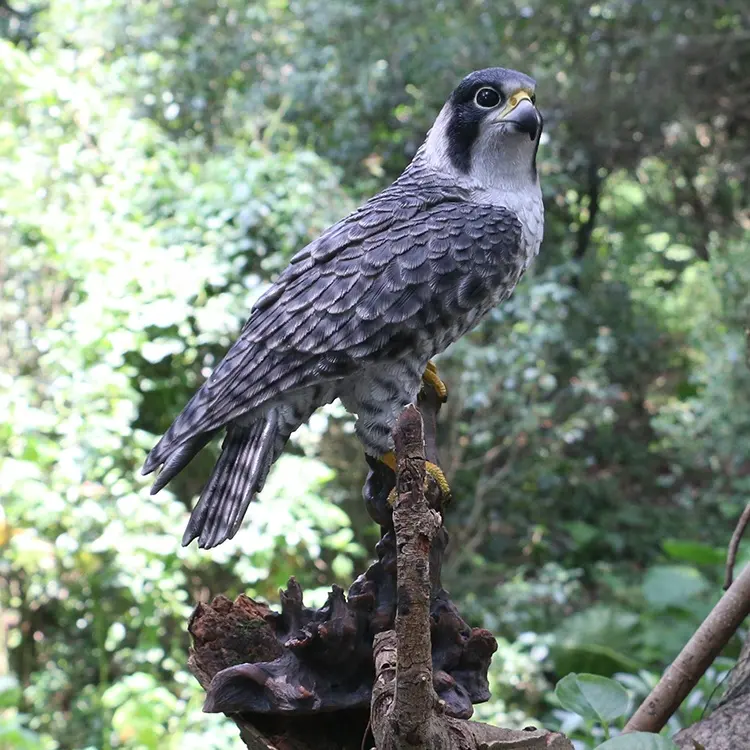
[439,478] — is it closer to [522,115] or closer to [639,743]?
[639,743]

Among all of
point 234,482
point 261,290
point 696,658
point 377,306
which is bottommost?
point 696,658

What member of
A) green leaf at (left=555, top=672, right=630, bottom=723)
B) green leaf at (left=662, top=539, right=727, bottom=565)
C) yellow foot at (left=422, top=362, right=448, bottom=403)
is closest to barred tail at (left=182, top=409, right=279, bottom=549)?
yellow foot at (left=422, top=362, right=448, bottom=403)

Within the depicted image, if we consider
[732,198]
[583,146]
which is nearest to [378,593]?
[583,146]

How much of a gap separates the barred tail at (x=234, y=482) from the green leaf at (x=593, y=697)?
527 millimetres

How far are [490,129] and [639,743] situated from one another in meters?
0.94

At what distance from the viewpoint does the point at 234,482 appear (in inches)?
45.6

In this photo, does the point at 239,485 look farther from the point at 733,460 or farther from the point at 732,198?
the point at 732,198

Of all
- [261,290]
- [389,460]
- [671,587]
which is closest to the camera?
[389,460]

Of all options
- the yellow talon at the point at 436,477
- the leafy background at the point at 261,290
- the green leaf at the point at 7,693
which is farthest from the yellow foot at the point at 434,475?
the green leaf at the point at 7,693

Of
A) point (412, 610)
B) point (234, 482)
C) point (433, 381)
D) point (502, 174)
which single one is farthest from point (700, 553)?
point (412, 610)

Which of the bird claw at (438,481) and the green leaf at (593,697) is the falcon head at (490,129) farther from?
the green leaf at (593,697)

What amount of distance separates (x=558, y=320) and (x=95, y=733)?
7.19 ft

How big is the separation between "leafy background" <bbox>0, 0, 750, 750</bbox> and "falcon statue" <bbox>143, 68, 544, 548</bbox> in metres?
1.15

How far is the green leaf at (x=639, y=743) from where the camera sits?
1012mm
